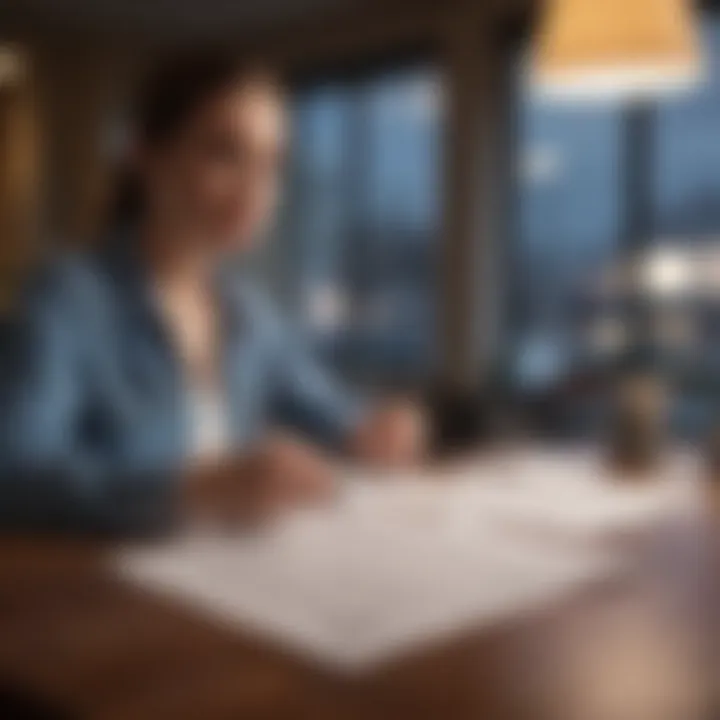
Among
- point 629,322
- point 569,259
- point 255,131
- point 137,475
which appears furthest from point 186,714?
point 629,322

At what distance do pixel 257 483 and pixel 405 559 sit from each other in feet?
0.29

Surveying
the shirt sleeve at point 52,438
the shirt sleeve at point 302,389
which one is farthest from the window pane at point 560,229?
the shirt sleeve at point 52,438

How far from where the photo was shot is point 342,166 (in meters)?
0.53

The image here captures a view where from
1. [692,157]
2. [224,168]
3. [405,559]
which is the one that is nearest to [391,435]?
[405,559]

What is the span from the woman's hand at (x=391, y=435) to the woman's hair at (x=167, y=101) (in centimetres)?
16

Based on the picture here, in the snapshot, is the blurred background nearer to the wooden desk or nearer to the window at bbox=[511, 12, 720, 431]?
the window at bbox=[511, 12, 720, 431]

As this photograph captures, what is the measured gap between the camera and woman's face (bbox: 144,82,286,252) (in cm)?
49

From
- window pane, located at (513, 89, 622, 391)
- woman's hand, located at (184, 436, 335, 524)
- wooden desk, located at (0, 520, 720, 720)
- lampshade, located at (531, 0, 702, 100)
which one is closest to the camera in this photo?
wooden desk, located at (0, 520, 720, 720)

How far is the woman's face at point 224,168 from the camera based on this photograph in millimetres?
493

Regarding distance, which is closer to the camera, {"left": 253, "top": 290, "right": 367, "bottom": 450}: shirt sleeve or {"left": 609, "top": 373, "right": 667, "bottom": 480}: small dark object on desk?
{"left": 253, "top": 290, "right": 367, "bottom": 450}: shirt sleeve

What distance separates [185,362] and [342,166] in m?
0.12

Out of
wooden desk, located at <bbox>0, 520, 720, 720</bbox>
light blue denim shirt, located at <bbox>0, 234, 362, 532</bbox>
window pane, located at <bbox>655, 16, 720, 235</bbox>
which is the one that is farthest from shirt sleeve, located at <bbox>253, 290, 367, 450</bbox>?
window pane, located at <bbox>655, 16, 720, 235</bbox>

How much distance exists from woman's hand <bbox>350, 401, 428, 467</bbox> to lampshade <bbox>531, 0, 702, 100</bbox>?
0.26 metres

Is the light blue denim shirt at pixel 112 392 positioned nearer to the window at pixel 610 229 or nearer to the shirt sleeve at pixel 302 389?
the shirt sleeve at pixel 302 389
